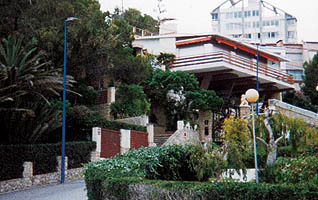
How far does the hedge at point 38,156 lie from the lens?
19562 millimetres

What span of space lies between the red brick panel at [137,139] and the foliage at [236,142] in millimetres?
13427

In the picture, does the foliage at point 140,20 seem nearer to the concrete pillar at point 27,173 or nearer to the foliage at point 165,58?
the foliage at point 165,58

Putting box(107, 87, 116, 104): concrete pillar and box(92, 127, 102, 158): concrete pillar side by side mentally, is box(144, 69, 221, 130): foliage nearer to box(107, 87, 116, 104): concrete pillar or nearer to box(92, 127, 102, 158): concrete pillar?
box(107, 87, 116, 104): concrete pillar

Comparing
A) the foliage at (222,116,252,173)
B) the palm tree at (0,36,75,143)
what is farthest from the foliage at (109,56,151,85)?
the foliage at (222,116,252,173)

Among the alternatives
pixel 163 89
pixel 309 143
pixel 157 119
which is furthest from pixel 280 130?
pixel 157 119

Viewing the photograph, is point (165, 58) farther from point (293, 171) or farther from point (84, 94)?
point (293, 171)

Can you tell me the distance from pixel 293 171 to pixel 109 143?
50.1 ft

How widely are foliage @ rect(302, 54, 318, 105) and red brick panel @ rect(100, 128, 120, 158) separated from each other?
1234 inches

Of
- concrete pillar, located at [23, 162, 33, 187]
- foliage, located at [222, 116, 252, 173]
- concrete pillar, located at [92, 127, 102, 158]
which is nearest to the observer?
foliage, located at [222, 116, 252, 173]

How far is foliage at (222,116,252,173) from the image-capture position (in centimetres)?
1309

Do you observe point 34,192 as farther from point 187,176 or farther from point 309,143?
point 309,143

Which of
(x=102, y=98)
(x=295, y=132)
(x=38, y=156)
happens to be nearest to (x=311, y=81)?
(x=102, y=98)

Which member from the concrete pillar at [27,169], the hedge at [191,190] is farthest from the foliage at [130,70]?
the hedge at [191,190]

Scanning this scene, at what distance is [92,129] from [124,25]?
1364 cm
